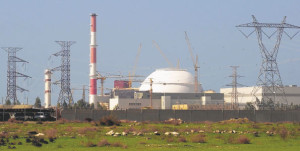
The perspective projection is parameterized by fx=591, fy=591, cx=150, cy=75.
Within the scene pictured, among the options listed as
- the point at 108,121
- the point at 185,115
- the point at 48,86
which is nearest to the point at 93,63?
the point at 48,86

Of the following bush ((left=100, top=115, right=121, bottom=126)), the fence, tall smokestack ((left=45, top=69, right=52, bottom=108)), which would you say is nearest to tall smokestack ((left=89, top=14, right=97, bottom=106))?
tall smokestack ((left=45, top=69, right=52, bottom=108))

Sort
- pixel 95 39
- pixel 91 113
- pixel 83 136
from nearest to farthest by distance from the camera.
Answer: pixel 83 136
pixel 91 113
pixel 95 39

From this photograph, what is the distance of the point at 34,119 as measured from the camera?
82000 mm

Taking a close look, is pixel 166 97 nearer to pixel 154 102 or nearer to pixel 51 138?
pixel 154 102

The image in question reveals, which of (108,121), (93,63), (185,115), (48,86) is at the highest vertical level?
(93,63)

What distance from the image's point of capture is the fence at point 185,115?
87438 millimetres

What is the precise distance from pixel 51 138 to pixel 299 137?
19163 millimetres

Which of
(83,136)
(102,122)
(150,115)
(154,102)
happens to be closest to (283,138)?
(83,136)

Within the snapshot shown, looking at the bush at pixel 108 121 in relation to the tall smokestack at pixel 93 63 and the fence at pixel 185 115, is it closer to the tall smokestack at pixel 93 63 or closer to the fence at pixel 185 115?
the fence at pixel 185 115

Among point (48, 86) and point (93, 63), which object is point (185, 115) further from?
point (48, 86)

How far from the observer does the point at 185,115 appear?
88438 mm

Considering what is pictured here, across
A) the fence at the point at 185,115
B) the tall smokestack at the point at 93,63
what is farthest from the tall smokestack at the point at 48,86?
the fence at the point at 185,115

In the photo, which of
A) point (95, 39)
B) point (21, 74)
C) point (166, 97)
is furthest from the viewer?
point (166, 97)

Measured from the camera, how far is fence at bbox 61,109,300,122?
3442 inches
